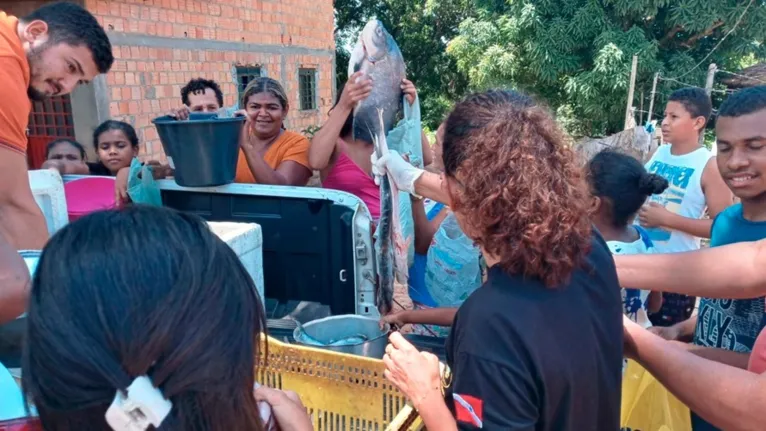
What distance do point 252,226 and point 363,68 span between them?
767 mm

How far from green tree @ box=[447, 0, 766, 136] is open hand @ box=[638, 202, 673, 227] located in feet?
27.3

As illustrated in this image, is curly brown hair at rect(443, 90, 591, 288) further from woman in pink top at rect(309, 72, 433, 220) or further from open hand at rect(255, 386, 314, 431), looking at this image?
woman in pink top at rect(309, 72, 433, 220)

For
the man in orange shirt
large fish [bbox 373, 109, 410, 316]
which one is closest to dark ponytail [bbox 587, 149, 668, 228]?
large fish [bbox 373, 109, 410, 316]

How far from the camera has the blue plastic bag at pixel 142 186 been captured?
2.42 metres

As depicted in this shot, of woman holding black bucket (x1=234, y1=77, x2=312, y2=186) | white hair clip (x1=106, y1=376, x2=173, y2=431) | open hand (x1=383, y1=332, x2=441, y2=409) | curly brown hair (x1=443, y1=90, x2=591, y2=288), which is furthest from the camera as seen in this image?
woman holding black bucket (x1=234, y1=77, x2=312, y2=186)

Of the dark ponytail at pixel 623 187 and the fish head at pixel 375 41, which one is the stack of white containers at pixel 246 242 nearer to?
the fish head at pixel 375 41

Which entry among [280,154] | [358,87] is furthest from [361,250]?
[280,154]

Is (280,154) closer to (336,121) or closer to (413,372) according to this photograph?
(336,121)

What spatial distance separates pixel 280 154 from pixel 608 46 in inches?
399

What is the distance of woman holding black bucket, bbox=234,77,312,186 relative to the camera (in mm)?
2721

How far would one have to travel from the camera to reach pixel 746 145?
185 cm

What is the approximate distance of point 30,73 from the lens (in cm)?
216

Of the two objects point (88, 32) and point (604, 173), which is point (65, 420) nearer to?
point (88, 32)

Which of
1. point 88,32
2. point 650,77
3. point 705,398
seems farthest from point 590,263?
point 650,77
